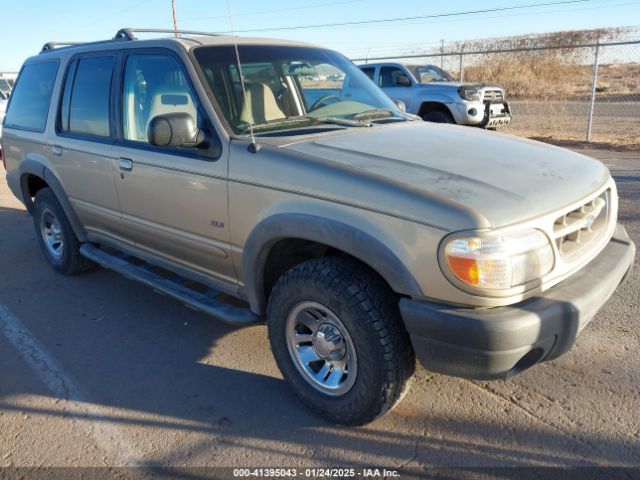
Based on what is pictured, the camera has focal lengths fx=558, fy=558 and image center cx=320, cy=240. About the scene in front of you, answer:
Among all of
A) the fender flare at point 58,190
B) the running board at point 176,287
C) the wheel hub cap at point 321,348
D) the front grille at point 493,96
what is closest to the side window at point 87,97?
the fender flare at point 58,190

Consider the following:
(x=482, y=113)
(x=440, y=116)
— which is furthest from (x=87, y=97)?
(x=482, y=113)

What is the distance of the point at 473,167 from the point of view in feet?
8.96

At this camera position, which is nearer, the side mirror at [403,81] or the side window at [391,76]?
the side mirror at [403,81]

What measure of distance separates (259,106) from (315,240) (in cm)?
116

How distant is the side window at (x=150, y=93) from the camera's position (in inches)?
136

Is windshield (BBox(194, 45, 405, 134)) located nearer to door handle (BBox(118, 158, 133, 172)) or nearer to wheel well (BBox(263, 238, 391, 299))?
wheel well (BBox(263, 238, 391, 299))

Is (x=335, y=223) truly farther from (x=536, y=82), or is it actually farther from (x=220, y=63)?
(x=536, y=82)

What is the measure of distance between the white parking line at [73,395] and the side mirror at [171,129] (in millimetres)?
1552

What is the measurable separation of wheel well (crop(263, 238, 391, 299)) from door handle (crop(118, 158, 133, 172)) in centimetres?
134

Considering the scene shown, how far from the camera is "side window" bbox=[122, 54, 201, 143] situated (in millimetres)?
3451

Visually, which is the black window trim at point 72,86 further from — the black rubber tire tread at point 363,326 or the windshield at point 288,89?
the black rubber tire tread at point 363,326

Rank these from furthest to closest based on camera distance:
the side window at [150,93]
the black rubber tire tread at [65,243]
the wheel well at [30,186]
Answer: the wheel well at [30,186] → the black rubber tire tread at [65,243] → the side window at [150,93]

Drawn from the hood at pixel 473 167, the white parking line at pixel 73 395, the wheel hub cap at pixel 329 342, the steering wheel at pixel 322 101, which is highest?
the steering wheel at pixel 322 101

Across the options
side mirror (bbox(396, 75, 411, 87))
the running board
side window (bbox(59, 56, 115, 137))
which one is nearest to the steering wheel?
the running board
